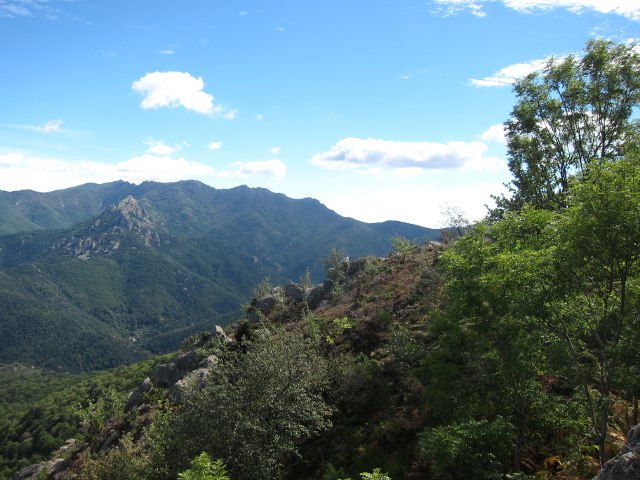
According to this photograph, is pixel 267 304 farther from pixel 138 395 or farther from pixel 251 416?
pixel 251 416

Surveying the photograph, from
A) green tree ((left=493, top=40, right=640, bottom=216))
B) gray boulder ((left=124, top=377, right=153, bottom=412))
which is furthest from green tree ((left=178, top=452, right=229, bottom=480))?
gray boulder ((left=124, top=377, right=153, bottom=412))

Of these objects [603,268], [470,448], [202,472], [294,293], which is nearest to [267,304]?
[294,293]

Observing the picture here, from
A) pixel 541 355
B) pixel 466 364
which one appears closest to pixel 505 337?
pixel 541 355

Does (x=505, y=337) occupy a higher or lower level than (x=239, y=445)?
higher

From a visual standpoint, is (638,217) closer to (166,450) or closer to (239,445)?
(239,445)

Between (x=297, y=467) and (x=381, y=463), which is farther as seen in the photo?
(x=297, y=467)

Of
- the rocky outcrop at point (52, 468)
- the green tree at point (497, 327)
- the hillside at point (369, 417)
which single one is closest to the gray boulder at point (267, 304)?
the hillside at point (369, 417)

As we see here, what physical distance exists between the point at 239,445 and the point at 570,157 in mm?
24186

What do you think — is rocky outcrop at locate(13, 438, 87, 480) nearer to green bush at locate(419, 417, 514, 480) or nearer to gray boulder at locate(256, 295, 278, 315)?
gray boulder at locate(256, 295, 278, 315)

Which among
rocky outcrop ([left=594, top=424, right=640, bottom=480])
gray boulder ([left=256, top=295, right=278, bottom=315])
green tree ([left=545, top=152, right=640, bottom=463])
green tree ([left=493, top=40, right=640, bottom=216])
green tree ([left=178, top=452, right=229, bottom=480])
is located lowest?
gray boulder ([left=256, top=295, right=278, bottom=315])

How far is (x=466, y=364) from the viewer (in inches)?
595

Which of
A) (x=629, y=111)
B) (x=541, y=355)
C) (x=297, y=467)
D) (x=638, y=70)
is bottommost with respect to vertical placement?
(x=297, y=467)

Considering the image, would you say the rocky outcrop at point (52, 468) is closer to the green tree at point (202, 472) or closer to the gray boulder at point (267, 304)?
the gray boulder at point (267, 304)

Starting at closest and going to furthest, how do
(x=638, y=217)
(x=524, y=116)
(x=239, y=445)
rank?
(x=638, y=217) → (x=239, y=445) → (x=524, y=116)
